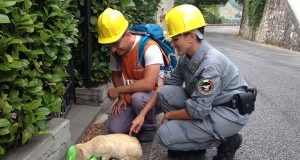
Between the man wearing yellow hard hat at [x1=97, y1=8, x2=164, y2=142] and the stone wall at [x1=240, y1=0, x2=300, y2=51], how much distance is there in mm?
13883

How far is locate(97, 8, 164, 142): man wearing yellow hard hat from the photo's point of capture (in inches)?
132

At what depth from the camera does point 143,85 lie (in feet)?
11.4

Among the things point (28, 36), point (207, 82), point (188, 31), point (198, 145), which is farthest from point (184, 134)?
point (28, 36)

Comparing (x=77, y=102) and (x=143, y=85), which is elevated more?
(x=143, y=85)

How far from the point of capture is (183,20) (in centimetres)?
293

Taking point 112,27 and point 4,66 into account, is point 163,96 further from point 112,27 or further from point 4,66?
point 4,66

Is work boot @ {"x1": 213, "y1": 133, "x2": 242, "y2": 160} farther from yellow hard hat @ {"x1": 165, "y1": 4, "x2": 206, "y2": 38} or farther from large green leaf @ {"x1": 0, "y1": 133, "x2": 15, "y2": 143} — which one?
large green leaf @ {"x1": 0, "y1": 133, "x2": 15, "y2": 143}

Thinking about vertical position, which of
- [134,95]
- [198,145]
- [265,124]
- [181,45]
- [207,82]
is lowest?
[265,124]

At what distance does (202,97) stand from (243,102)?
0.38 metres

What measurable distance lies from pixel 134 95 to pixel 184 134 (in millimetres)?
691

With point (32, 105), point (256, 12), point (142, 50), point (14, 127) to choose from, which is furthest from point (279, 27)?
point (14, 127)

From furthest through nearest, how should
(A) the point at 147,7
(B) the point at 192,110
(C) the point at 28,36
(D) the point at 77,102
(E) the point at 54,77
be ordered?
(A) the point at 147,7 → (D) the point at 77,102 → (B) the point at 192,110 → (E) the point at 54,77 → (C) the point at 28,36

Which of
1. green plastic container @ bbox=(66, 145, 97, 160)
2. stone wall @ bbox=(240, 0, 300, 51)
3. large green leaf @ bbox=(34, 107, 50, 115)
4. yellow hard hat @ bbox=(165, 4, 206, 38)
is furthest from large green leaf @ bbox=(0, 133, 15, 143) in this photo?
stone wall @ bbox=(240, 0, 300, 51)

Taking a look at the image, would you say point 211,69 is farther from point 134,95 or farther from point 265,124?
point 265,124
